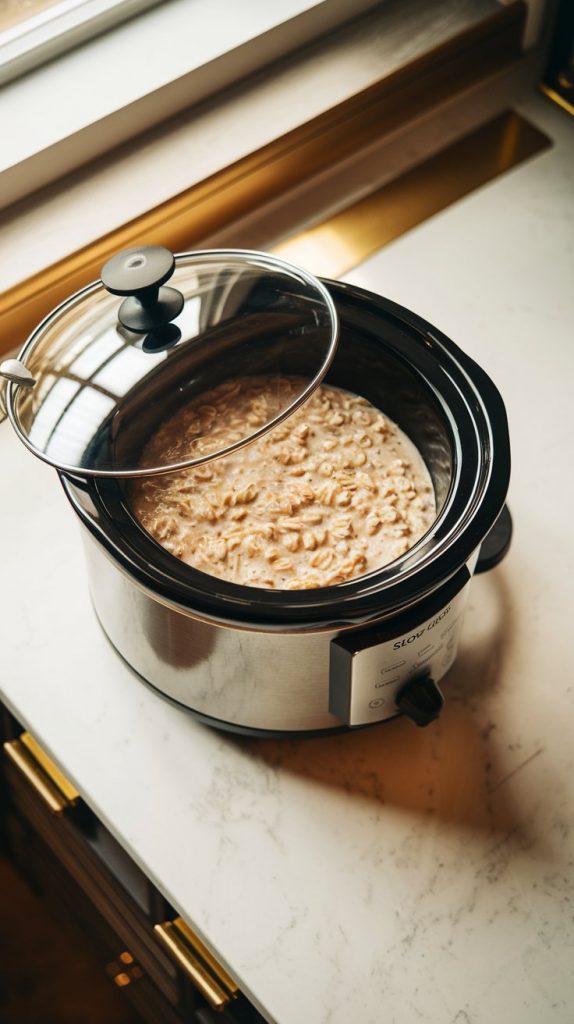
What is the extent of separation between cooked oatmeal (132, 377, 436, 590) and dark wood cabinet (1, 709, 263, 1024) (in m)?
0.34

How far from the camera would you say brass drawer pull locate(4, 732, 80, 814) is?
1.05 m

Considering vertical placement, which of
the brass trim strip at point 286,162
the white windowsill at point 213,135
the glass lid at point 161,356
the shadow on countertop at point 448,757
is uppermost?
the white windowsill at point 213,135

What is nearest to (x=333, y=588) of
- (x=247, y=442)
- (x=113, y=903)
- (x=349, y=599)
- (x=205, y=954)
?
(x=349, y=599)

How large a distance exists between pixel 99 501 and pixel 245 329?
19cm

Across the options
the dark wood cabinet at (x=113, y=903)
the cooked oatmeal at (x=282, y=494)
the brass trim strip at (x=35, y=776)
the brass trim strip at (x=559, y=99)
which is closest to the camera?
the cooked oatmeal at (x=282, y=494)

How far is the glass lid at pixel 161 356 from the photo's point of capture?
2.62 feet

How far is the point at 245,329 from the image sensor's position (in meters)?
0.86

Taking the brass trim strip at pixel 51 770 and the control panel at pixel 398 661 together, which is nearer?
the control panel at pixel 398 661

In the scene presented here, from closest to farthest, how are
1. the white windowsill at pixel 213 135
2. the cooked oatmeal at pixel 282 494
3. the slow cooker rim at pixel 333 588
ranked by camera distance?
the slow cooker rim at pixel 333 588 → the cooked oatmeal at pixel 282 494 → the white windowsill at pixel 213 135

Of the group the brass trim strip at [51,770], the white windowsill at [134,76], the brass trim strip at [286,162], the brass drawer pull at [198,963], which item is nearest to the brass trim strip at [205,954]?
the brass drawer pull at [198,963]

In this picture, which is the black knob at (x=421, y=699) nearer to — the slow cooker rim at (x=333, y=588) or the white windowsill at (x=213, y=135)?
the slow cooker rim at (x=333, y=588)

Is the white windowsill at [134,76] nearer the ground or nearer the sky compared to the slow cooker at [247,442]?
nearer the sky

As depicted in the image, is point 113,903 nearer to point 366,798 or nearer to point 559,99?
point 366,798

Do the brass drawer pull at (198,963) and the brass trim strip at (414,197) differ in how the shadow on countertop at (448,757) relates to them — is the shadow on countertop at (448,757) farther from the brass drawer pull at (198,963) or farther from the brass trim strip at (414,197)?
the brass trim strip at (414,197)
